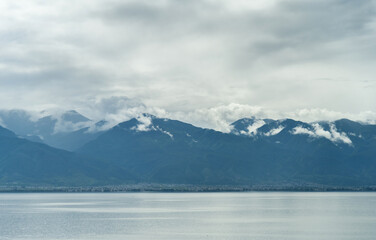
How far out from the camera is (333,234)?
472ft

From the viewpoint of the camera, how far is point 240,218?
634 ft

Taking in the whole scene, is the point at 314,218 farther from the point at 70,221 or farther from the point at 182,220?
the point at 70,221

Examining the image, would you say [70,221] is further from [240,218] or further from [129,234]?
[240,218]

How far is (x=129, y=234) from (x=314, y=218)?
72.7 metres

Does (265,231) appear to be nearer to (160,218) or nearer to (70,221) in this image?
(160,218)

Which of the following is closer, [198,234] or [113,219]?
[198,234]

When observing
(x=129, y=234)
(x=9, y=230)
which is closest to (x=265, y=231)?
(x=129, y=234)

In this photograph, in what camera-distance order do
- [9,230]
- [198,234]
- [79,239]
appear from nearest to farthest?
[79,239] → [198,234] → [9,230]

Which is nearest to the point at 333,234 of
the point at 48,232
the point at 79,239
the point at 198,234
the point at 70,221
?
the point at 198,234

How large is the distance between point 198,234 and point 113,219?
181ft

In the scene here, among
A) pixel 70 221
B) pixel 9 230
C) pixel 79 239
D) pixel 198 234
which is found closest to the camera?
pixel 79 239

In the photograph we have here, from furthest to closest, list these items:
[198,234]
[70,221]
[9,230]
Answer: [70,221] < [9,230] < [198,234]

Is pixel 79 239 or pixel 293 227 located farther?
→ pixel 293 227

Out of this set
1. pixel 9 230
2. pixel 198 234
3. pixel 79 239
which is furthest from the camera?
pixel 9 230
